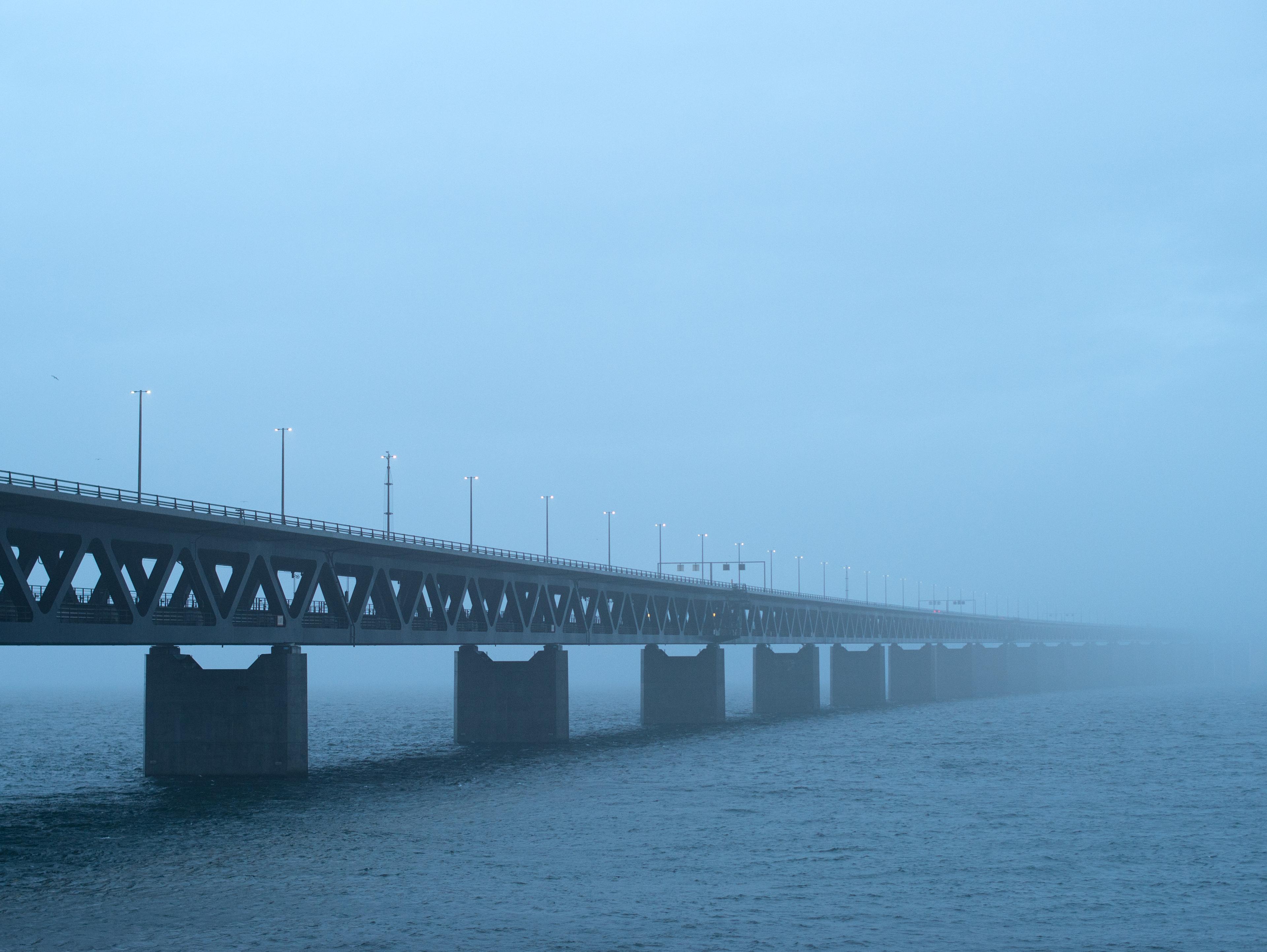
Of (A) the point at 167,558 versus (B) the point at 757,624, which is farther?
(B) the point at 757,624

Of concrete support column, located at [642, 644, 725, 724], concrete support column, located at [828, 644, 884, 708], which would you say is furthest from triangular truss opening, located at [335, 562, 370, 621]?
concrete support column, located at [828, 644, 884, 708]

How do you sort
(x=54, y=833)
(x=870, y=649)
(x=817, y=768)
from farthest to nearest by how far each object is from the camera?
(x=870, y=649)
(x=817, y=768)
(x=54, y=833)

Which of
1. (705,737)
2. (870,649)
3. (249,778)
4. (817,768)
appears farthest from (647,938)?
(870,649)

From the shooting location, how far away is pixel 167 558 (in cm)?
5716

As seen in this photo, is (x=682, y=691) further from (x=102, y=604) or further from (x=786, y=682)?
(x=102, y=604)

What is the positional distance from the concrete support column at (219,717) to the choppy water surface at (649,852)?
172cm

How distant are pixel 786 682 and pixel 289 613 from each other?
84422mm

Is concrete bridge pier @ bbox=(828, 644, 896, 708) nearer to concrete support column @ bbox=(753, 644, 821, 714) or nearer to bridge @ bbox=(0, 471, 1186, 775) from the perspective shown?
concrete support column @ bbox=(753, 644, 821, 714)

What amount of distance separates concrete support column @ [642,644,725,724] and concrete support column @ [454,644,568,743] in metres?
26.8

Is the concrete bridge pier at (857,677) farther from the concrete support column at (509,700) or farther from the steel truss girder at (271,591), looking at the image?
the concrete support column at (509,700)

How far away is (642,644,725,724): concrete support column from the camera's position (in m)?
116

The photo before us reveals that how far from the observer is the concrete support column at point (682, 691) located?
116m

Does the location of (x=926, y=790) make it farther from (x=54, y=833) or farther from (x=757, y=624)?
(x=757, y=624)

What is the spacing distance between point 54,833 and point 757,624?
9609 cm
